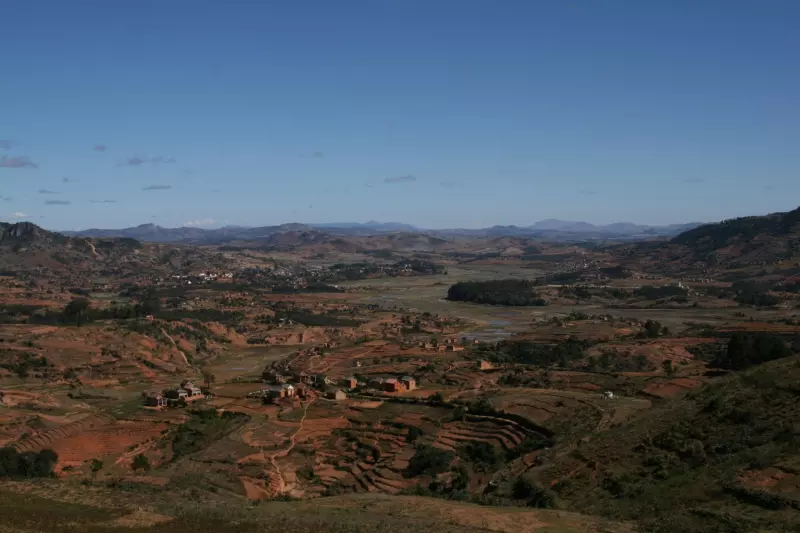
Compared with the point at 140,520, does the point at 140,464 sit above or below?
below

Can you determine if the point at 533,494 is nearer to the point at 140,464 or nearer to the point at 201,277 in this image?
the point at 140,464

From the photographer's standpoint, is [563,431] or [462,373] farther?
[462,373]

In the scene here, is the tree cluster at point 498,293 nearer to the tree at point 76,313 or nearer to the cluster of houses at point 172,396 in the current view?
the tree at point 76,313

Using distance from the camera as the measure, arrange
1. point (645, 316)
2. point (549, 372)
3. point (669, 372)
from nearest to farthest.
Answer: point (669, 372)
point (549, 372)
point (645, 316)

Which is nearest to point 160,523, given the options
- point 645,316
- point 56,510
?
point 56,510

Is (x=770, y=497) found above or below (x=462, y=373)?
above

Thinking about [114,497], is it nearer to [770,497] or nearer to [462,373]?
[770,497]

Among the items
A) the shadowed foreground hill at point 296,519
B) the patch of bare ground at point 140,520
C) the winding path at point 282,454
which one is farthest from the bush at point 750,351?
the patch of bare ground at point 140,520

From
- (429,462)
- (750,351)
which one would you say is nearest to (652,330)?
(750,351)
